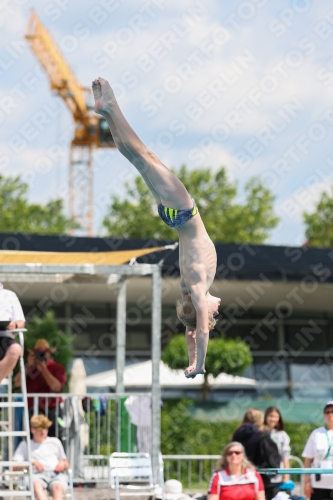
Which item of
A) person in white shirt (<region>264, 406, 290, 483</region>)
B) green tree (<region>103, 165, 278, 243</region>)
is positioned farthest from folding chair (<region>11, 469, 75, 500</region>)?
green tree (<region>103, 165, 278, 243</region>)

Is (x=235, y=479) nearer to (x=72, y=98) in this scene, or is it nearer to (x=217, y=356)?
(x=217, y=356)

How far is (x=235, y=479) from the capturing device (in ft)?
28.6

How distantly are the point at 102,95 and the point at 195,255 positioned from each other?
1.24 m

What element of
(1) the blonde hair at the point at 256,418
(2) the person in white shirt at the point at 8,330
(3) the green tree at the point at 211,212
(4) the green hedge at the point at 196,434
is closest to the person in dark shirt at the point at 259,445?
(1) the blonde hair at the point at 256,418

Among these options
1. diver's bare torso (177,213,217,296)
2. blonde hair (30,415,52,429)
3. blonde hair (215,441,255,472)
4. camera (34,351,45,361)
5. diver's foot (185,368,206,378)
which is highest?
diver's bare torso (177,213,217,296)

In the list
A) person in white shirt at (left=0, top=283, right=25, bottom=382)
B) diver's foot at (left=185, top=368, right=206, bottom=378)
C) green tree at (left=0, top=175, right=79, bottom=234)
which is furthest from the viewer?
green tree at (left=0, top=175, right=79, bottom=234)

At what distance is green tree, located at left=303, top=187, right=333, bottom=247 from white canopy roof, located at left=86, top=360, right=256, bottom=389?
18.3 m

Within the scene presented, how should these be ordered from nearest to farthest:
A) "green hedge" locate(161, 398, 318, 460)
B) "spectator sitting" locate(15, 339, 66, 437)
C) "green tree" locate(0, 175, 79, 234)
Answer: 1. "spectator sitting" locate(15, 339, 66, 437)
2. "green hedge" locate(161, 398, 318, 460)
3. "green tree" locate(0, 175, 79, 234)

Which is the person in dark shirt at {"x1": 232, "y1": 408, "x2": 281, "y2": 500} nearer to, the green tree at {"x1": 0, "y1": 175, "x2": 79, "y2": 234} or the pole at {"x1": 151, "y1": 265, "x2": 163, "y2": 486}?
the pole at {"x1": 151, "y1": 265, "x2": 163, "y2": 486}

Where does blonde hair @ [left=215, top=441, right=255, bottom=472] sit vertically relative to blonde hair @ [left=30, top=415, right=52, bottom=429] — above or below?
below

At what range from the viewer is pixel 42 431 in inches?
377

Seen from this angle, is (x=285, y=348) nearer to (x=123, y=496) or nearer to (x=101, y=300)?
(x=101, y=300)

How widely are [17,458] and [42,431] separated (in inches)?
17.9

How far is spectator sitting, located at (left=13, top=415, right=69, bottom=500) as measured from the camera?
922 cm
